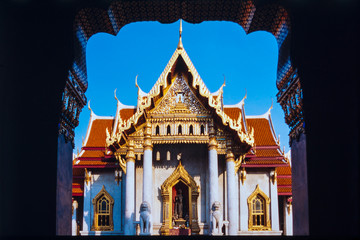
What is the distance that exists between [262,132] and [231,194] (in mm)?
5351

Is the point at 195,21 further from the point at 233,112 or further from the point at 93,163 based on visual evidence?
the point at 233,112

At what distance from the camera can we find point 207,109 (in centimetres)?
1590

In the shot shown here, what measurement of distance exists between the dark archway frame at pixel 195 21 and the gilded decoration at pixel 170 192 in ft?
37.4

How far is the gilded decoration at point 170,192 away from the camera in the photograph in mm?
16031

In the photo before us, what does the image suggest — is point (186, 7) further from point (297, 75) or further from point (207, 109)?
point (207, 109)

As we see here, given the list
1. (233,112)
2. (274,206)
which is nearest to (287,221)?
(274,206)

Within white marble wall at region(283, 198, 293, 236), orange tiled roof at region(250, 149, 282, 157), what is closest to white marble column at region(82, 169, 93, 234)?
orange tiled roof at region(250, 149, 282, 157)

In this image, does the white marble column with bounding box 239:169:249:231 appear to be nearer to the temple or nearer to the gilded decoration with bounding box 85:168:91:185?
the temple

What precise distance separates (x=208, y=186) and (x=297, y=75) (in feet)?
40.3

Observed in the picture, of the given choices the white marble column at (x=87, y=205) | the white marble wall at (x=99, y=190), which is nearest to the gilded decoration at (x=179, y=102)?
the white marble wall at (x=99, y=190)

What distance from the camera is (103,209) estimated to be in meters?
18.0

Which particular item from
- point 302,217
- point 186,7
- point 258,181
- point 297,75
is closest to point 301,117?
point 297,75

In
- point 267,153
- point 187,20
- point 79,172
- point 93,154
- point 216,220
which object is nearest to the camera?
point 187,20

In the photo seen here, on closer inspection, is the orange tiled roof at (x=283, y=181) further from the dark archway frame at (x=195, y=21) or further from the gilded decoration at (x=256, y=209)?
the dark archway frame at (x=195, y=21)
